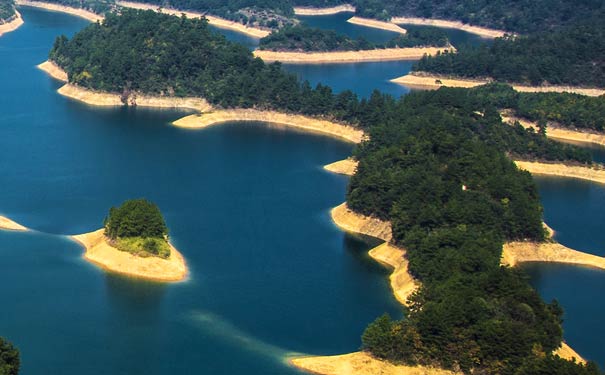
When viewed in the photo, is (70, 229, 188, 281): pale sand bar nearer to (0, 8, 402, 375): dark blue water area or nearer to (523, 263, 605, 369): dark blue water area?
(0, 8, 402, 375): dark blue water area

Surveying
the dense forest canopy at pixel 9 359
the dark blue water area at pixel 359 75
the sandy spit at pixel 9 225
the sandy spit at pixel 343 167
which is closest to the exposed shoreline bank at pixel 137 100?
the dark blue water area at pixel 359 75

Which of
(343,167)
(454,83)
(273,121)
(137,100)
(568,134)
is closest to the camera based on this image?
(343,167)

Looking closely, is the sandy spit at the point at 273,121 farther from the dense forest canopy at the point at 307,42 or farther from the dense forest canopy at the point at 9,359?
the dense forest canopy at the point at 9,359

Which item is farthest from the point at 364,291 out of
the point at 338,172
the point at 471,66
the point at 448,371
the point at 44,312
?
the point at 471,66

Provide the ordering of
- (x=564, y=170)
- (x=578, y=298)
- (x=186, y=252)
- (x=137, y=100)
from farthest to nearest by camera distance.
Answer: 1. (x=137, y=100)
2. (x=564, y=170)
3. (x=186, y=252)
4. (x=578, y=298)

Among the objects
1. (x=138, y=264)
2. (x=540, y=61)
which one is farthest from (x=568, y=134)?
(x=138, y=264)

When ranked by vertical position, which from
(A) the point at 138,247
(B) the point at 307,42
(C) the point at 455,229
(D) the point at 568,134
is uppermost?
(C) the point at 455,229

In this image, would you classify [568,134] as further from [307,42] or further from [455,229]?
[307,42]

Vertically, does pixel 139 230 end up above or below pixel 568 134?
above

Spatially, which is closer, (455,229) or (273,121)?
(455,229)
